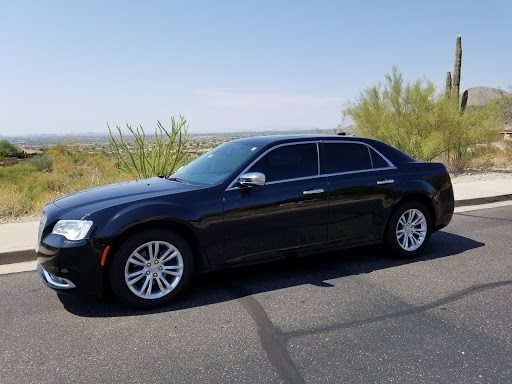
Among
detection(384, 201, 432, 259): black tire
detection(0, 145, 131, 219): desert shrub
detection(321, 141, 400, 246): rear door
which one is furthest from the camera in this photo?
detection(0, 145, 131, 219): desert shrub

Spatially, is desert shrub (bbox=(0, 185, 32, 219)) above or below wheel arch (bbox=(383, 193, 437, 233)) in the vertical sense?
below

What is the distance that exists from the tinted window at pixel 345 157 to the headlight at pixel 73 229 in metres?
2.68

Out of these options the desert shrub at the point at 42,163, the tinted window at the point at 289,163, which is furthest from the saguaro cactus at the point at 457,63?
the desert shrub at the point at 42,163

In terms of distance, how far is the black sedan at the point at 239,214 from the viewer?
412cm

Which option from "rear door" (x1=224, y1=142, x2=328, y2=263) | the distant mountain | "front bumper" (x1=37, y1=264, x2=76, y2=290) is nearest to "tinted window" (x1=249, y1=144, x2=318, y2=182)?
"rear door" (x1=224, y1=142, x2=328, y2=263)

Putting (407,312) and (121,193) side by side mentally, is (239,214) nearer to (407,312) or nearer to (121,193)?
(121,193)

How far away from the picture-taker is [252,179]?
456 centimetres

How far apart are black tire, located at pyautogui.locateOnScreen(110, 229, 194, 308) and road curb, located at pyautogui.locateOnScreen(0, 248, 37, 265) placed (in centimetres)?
260

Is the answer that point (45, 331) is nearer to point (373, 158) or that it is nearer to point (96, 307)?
point (96, 307)

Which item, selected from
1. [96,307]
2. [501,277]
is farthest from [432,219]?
[96,307]

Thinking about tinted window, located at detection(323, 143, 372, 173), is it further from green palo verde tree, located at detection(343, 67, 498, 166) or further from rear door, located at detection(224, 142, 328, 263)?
green palo verde tree, located at detection(343, 67, 498, 166)

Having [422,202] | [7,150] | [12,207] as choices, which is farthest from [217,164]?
[7,150]

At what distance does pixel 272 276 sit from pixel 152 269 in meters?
1.49

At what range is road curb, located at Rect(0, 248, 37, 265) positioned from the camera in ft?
19.5
